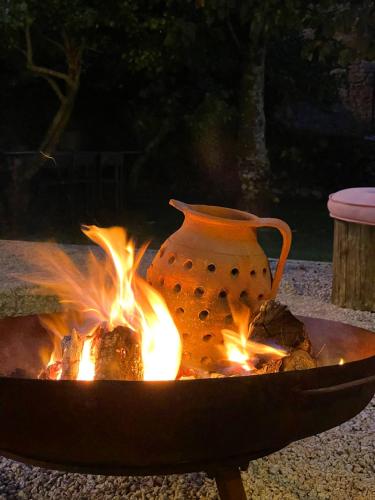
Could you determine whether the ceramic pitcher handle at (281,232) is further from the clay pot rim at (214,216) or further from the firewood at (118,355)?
the firewood at (118,355)

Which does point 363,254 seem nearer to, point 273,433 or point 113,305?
point 113,305

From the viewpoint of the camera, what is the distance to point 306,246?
984 cm

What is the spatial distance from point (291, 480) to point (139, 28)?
298 inches

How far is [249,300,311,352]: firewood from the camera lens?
2441 millimetres

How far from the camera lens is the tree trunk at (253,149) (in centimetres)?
1054

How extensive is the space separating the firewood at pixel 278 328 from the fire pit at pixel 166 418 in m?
0.41

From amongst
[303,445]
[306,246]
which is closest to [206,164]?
[306,246]

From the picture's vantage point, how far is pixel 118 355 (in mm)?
2168

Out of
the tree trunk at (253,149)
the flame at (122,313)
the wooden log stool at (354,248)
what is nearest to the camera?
the flame at (122,313)

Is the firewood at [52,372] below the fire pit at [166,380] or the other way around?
below

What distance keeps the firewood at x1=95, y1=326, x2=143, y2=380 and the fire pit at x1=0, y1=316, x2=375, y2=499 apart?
29 centimetres

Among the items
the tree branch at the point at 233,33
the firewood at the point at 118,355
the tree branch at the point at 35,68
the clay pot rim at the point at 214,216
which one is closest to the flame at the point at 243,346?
the clay pot rim at the point at 214,216

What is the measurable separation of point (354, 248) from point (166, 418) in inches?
142

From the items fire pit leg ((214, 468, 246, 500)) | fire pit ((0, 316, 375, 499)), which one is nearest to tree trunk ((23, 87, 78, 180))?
fire pit leg ((214, 468, 246, 500))
